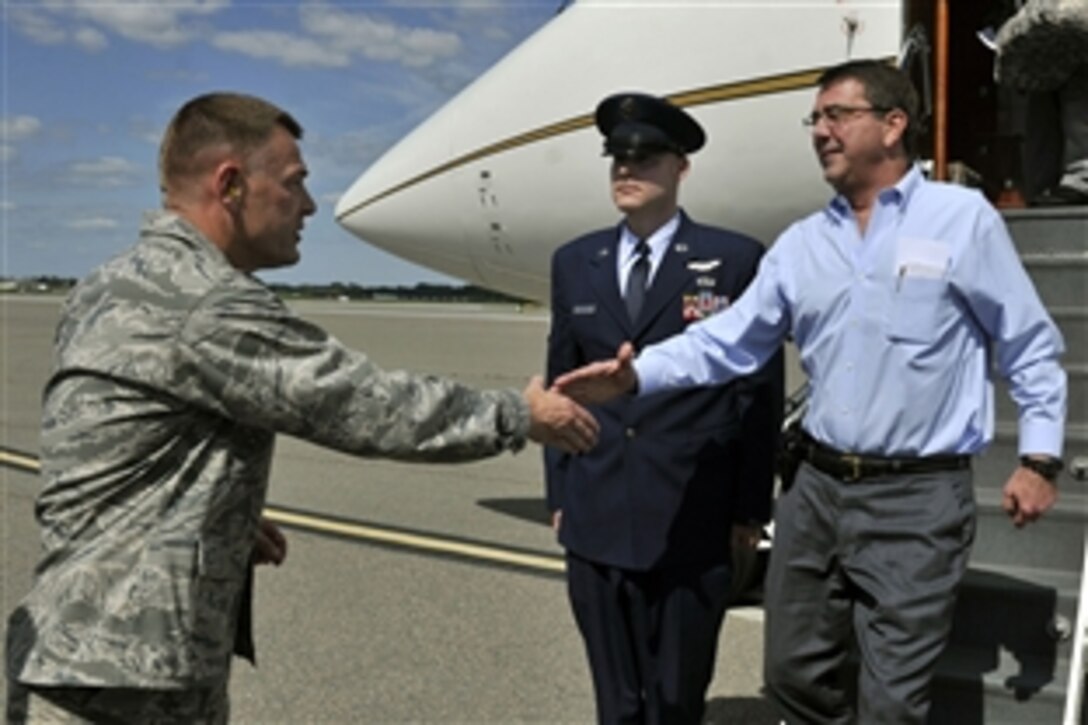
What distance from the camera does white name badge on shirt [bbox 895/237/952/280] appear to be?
8.58 feet

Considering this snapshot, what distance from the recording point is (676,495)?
3.00 metres

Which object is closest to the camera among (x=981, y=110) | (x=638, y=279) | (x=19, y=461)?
(x=638, y=279)

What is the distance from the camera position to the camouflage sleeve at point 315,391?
1.93 metres

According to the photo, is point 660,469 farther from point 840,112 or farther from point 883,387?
point 840,112

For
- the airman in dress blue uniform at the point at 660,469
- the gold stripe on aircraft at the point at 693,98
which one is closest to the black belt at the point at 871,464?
the airman in dress blue uniform at the point at 660,469

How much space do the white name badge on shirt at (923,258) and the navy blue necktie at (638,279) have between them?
707 mm

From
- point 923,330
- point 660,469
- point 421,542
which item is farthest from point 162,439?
point 421,542

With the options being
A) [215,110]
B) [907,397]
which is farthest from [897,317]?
[215,110]

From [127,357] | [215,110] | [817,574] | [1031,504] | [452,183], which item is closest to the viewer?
[127,357]

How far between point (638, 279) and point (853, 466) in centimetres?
78

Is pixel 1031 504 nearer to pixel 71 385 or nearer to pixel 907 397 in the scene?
pixel 907 397

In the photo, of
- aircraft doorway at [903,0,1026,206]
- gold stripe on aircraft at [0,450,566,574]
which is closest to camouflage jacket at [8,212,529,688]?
gold stripe on aircraft at [0,450,566,574]

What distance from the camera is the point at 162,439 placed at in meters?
1.96

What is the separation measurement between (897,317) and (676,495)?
74 centimetres
